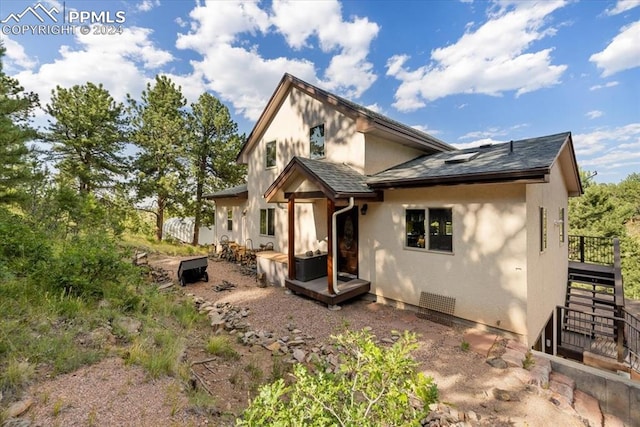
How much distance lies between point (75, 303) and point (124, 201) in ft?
53.0

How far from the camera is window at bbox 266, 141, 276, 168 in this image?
1245 centimetres

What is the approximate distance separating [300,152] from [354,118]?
10.2 ft

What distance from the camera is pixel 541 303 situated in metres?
6.75

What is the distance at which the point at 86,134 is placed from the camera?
53.9 ft

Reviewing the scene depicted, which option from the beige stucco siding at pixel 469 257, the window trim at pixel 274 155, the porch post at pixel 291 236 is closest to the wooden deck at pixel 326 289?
the porch post at pixel 291 236

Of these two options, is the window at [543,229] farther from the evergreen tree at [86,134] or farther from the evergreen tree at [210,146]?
the evergreen tree at [86,134]

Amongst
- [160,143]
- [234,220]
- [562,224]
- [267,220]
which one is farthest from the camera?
[160,143]

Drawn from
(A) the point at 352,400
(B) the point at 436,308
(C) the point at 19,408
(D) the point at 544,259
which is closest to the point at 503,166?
(D) the point at 544,259

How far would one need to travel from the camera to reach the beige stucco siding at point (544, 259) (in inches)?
230

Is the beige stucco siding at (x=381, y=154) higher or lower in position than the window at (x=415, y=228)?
higher

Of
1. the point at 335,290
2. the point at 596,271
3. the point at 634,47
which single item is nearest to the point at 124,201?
the point at 335,290

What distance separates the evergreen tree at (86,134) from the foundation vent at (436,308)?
64.9 ft

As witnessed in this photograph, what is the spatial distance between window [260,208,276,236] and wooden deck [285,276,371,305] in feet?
14.5

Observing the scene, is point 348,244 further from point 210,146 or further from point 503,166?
point 210,146
